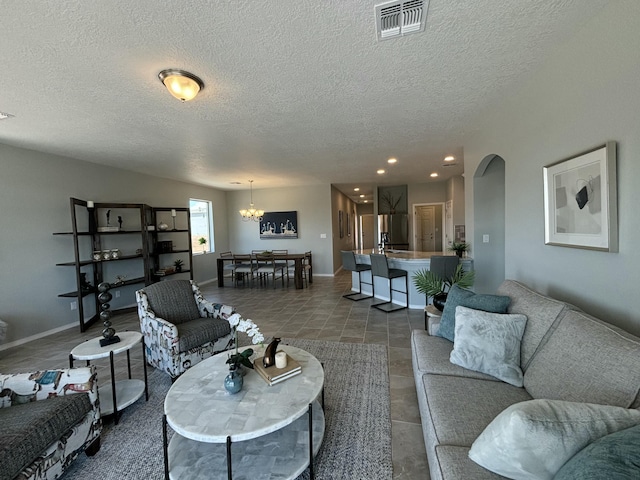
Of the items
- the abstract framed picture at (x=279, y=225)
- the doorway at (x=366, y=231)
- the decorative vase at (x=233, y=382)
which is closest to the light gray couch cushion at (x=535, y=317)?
the decorative vase at (x=233, y=382)

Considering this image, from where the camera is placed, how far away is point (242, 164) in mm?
5055

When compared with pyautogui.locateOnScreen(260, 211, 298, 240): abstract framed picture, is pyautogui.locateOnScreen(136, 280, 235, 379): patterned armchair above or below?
below

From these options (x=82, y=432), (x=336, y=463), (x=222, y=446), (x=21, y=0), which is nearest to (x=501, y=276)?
(x=336, y=463)

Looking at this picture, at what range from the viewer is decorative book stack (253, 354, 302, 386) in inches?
67.1

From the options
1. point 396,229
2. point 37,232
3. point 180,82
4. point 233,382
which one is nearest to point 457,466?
point 233,382

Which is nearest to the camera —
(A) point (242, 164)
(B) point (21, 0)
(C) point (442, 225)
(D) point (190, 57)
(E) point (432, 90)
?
(B) point (21, 0)

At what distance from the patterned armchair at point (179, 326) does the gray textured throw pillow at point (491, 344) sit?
2.19m

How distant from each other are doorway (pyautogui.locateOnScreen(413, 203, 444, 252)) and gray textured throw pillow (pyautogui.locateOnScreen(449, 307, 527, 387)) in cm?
670

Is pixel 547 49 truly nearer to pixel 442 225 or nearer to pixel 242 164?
pixel 242 164

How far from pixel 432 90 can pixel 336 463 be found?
2968mm

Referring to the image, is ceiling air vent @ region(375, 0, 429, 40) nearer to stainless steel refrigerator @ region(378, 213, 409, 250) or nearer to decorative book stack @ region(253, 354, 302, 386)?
decorative book stack @ region(253, 354, 302, 386)

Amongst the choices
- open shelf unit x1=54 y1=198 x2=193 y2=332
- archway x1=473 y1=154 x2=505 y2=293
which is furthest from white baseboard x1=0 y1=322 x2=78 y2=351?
archway x1=473 y1=154 x2=505 y2=293

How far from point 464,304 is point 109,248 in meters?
5.68

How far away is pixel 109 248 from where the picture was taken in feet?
16.2
